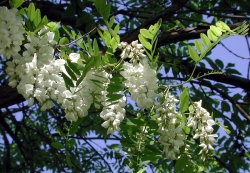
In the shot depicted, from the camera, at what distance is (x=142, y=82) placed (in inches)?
47.5

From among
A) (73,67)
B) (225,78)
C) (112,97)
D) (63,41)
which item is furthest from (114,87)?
(225,78)

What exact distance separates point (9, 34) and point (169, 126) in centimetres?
54

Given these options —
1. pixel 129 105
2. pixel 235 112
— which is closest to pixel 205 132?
pixel 235 112

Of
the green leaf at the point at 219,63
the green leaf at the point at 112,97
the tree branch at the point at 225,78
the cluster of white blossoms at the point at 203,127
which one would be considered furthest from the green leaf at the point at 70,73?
the green leaf at the point at 219,63

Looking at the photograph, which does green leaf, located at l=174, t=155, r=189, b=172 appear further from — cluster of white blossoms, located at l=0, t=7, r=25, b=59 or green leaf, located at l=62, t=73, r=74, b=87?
cluster of white blossoms, located at l=0, t=7, r=25, b=59

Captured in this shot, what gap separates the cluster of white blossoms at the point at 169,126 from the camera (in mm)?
1257

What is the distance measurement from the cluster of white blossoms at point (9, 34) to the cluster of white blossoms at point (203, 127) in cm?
56

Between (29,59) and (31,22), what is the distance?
0.15m

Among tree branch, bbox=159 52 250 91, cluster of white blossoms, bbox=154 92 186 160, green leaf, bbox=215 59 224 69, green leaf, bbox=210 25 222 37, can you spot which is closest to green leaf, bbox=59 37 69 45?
cluster of white blossoms, bbox=154 92 186 160

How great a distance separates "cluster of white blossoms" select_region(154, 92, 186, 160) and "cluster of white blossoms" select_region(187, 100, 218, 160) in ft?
0.14

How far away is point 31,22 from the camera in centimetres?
127

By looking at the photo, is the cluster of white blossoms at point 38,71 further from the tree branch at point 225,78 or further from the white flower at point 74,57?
the tree branch at point 225,78

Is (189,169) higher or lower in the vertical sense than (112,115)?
lower

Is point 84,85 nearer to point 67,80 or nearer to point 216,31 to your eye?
point 67,80
